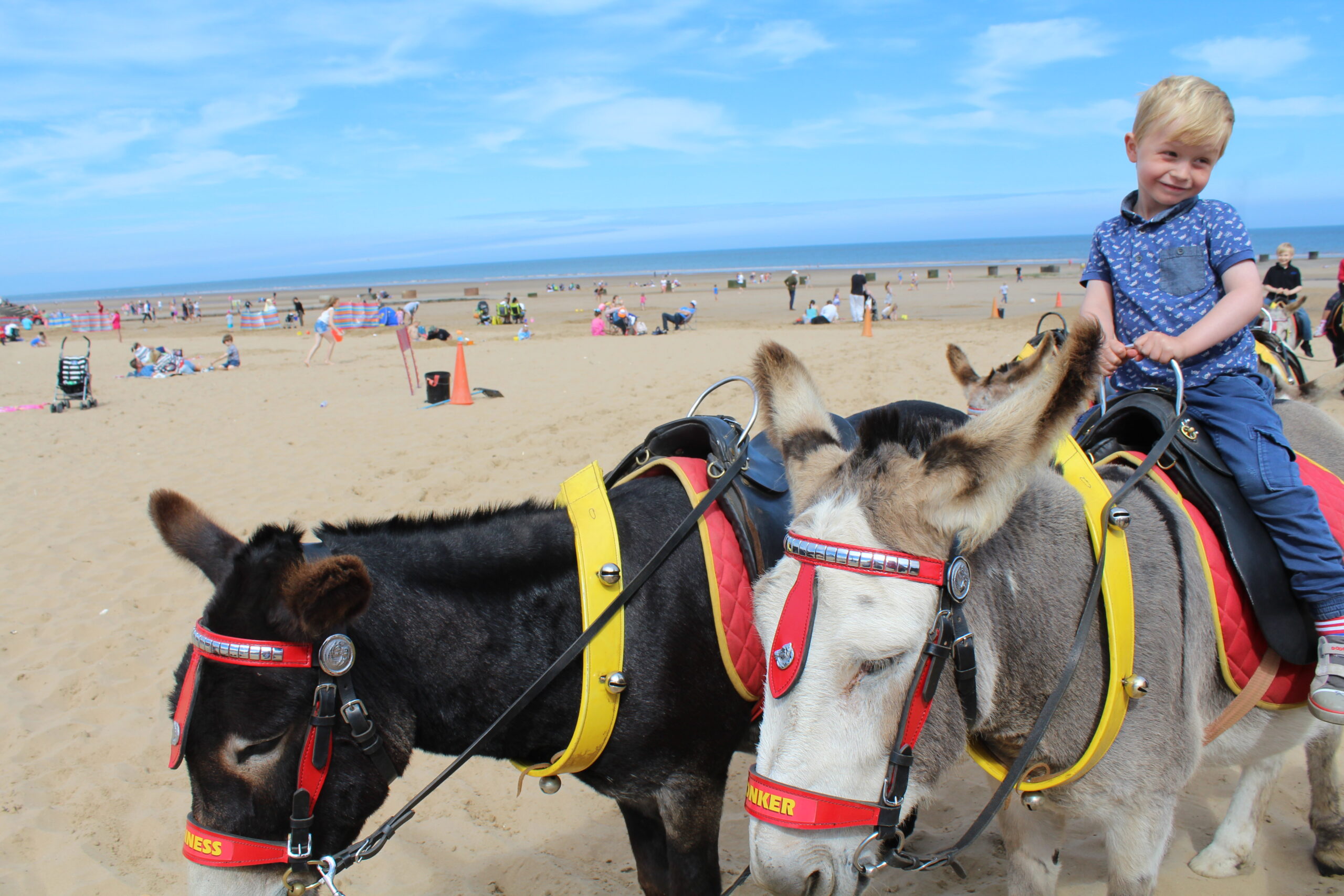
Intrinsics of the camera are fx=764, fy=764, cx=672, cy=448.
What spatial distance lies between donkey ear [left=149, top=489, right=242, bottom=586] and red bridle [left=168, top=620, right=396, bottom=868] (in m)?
0.26

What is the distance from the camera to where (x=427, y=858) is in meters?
3.56

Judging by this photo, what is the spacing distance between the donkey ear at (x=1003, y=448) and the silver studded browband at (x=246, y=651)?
5.37 feet


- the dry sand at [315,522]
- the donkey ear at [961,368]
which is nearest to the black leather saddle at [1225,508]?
the dry sand at [315,522]

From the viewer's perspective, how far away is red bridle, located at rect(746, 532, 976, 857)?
62.5 inches

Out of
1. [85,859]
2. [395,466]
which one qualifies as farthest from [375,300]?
[85,859]

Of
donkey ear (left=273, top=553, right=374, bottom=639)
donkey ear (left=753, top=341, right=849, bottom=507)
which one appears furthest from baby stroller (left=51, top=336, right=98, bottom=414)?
donkey ear (left=753, top=341, right=849, bottom=507)

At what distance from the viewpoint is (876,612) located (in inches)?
62.0

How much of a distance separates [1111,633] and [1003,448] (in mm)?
663

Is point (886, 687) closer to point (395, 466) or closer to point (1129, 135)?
point (1129, 135)

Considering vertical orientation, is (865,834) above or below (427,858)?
above

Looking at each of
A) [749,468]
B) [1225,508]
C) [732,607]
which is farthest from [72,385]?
[1225,508]

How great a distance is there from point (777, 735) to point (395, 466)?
8.32 meters

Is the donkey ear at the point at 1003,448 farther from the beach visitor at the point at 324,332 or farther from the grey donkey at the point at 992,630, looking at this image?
the beach visitor at the point at 324,332

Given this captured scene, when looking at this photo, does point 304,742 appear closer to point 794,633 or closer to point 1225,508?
point 794,633
